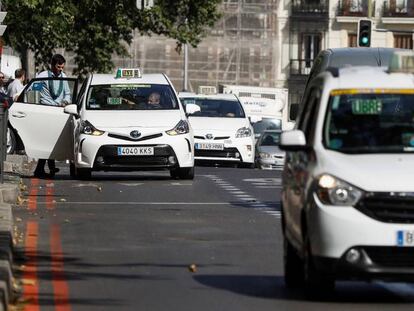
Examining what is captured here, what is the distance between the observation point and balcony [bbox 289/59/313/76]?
288 ft

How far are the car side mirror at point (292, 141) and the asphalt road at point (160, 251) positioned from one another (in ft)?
3.54

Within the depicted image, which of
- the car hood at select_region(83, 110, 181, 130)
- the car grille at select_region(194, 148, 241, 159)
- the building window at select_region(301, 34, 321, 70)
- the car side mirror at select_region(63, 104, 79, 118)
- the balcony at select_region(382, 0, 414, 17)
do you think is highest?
the car side mirror at select_region(63, 104, 79, 118)

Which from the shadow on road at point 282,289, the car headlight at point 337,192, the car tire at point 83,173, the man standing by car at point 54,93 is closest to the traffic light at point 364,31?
the man standing by car at point 54,93

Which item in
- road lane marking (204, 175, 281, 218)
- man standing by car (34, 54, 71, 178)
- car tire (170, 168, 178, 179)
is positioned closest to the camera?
road lane marking (204, 175, 281, 218)

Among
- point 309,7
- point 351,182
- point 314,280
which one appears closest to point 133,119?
point 314,280

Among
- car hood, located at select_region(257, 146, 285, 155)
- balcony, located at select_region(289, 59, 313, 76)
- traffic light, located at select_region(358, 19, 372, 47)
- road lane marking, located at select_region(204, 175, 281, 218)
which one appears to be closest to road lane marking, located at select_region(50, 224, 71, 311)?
road lane marking, located at select_region(204, 175, 281, 218)

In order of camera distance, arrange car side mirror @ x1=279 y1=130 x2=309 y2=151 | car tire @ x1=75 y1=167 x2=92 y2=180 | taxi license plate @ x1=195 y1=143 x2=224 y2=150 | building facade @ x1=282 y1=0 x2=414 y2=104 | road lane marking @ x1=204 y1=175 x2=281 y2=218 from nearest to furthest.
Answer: car side mirror @ x1=279 y1=130 x2=309 y2=151
road lane marking @ x1=204 y1=175 x2=281 y2=218
car tire @ x1=75 y1=167 x2=92 y2=180
taxi license plate @ x1=195 y1=143 x2=224 y2=150
building facade @ x1=282 y1=0 x2=414 y2=104

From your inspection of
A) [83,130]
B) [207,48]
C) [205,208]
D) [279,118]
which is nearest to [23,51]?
[279,118]

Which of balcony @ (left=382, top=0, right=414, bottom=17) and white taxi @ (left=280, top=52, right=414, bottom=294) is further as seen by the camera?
balcony @ (left=382, top=0, right=414, bottom=17)

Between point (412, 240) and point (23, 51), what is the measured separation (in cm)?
4625

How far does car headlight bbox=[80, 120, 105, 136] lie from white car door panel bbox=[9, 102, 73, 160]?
1.04m

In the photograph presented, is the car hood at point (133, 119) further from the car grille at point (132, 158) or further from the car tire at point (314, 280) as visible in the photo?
the car tire at point (314, 280)

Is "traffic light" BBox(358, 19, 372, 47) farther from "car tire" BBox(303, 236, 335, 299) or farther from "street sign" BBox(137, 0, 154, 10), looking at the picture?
"car tire" BBox(303, 236, 335, 299)

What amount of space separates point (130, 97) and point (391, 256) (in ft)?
48.0
